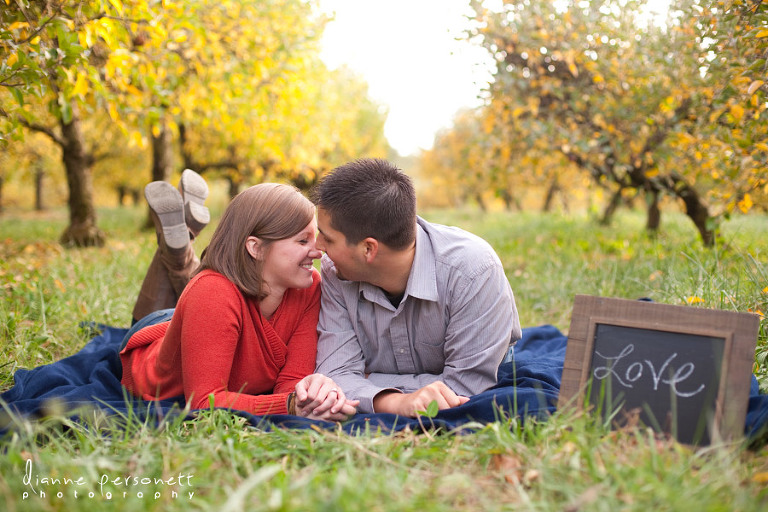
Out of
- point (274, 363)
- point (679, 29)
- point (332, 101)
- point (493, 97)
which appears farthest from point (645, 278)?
point (332, 101)

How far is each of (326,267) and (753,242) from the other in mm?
4451

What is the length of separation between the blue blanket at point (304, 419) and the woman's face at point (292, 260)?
646mm

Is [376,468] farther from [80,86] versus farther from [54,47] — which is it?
[54,47]

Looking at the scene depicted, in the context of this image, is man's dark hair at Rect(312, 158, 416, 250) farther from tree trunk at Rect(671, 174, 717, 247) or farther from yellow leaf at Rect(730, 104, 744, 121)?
tree trunk at Rect(671, 174, 717, 247)

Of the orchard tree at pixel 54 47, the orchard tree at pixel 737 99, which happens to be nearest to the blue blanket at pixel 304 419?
the orchard tree at pixel 54 47

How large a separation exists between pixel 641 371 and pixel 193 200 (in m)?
2.91

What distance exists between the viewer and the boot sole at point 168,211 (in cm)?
363

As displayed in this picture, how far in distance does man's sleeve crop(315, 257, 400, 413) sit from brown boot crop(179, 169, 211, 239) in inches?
48.0

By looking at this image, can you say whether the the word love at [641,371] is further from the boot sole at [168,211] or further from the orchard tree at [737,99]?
the boot sole at [168,211]

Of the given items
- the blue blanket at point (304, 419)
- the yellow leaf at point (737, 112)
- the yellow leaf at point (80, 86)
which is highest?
the yellow leaf at point (737, 112)

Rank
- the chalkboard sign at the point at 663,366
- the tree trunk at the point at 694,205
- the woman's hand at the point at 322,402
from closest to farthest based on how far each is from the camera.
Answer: the chalkboard sign at the point at 663,366
the woman's hand at the point at 322,402
the tree trunk at the point at 694,205

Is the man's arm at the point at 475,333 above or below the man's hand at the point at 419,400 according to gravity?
above

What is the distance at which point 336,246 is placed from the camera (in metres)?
2.67

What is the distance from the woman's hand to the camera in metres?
2.45
